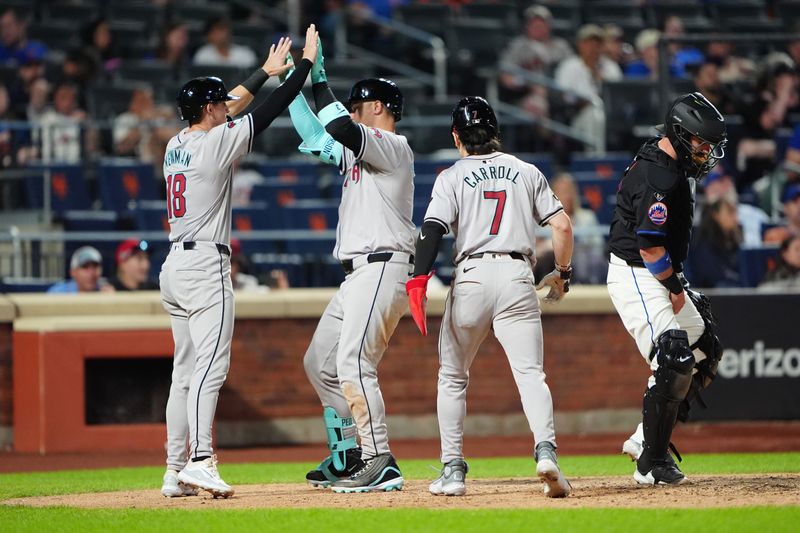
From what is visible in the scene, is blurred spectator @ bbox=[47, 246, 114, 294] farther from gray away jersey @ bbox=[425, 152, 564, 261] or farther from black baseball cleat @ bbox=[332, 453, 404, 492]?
gray away jersey @ bbox=[425, 152, 564, 261]

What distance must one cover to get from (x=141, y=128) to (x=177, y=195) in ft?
22.9

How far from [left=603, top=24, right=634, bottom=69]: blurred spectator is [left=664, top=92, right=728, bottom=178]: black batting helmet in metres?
9.62

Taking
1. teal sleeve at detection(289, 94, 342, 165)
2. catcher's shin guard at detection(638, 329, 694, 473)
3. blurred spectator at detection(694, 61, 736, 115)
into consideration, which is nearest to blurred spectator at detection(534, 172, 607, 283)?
blurred spectator at detection(694, 61, 736, 115)

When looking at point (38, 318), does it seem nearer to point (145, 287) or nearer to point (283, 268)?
point (145, 287)

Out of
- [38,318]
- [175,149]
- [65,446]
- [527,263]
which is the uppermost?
[175,149]

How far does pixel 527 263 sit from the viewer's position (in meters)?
6.72

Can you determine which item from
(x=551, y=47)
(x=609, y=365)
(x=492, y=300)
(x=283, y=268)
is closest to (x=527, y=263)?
(x=492, y=300)

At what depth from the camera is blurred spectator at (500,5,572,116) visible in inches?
606

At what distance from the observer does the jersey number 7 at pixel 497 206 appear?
6.62 metres

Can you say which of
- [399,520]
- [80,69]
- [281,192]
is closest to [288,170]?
[281,192]

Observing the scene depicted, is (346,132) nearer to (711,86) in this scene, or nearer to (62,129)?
(62,129)

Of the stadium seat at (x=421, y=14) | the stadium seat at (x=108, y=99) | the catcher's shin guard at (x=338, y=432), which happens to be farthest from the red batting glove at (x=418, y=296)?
the stadium seat at (x=421, y=14)

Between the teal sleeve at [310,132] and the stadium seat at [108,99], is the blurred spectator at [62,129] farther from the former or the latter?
the teal sleeve at [310,132]

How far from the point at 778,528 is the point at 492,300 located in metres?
1.80
